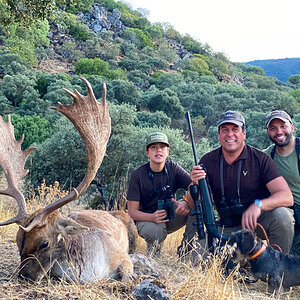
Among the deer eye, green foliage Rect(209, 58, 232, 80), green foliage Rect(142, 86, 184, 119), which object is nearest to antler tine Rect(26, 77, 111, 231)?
the deer eye

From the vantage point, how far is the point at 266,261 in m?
3.90

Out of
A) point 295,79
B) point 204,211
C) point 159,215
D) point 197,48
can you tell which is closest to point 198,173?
point 204,211

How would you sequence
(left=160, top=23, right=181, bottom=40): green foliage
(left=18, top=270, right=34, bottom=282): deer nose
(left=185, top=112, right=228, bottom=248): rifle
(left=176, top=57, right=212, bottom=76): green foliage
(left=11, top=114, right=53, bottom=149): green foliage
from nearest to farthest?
(left=18, top=270, right=34, bottom=282): deer nose < (left=185, top=112, right=228, bottom=248): rifle < (left=11, top=114, right=53, bottom=149): green foliage < (left=176, top=57, right=212, bottom=76): green foliage < (left=160, top=23, right=181, bottom=40): green foliage

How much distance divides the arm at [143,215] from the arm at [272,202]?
1.31m

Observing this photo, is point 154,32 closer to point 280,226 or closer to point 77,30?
point 77,30

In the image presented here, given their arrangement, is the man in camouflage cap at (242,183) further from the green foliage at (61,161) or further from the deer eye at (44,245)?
the green foliage at (61,161)

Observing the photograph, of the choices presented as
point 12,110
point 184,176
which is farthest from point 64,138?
point 12,110

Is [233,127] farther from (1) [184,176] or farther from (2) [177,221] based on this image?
(2) [177,221]

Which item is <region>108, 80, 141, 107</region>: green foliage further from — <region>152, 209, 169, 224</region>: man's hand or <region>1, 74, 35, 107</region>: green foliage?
<region>152, 209, 169, 224</region>: man's hand

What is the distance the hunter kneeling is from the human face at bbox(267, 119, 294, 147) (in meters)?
1.45

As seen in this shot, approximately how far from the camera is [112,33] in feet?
228

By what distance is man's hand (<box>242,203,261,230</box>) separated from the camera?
417 cm

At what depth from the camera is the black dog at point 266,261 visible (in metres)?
3.86

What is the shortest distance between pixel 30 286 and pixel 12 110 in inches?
1206
